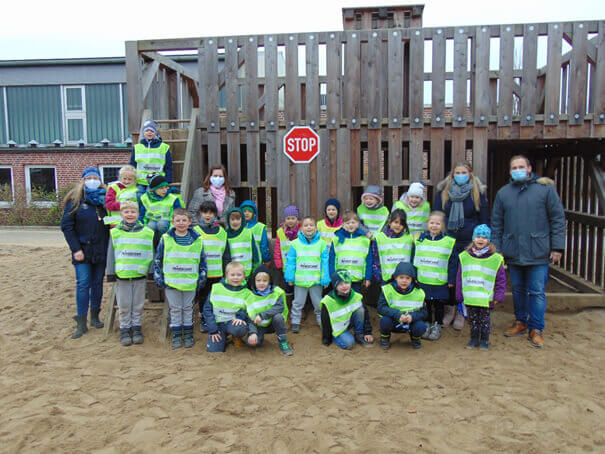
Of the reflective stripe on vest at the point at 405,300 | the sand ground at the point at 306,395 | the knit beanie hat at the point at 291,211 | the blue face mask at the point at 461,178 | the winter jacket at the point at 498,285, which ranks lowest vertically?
the sand ground at the point at 306,395

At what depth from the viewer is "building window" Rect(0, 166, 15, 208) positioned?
18359 mm

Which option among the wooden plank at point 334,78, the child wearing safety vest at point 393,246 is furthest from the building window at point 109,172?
the child wearing safety vest at point 393,246

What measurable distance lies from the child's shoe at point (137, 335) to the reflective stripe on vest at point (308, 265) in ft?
6.16

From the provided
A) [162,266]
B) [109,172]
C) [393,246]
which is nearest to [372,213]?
[393,246]

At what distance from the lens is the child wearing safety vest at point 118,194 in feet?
18.2

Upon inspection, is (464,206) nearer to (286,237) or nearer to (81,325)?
(286,237)

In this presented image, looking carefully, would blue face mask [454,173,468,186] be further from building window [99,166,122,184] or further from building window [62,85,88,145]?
building window [62,85,88,145]

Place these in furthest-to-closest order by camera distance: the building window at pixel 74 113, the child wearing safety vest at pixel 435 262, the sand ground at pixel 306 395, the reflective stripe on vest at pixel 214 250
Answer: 1. the building window at pixel 74 113
2. the reflective stripe on vest at pixel 214 250
3. the child wearing safety vest at pixel 435 262
4. the sand ground at pixel 306 395

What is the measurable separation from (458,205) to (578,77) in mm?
2478

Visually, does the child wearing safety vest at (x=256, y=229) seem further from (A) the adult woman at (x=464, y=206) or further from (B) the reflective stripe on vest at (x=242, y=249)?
(A) the adult woman at (x=464, y=206)

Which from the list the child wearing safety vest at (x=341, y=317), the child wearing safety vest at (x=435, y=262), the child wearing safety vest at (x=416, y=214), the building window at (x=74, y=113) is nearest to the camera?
the child wearing safety vest at (x=341, y=317)

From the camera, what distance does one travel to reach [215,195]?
6.04 meters

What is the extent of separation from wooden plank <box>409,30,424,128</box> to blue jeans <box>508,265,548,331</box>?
2.30 metres

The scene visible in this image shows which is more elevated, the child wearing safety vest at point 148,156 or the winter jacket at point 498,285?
the child wearing safety vest at point 148,156
